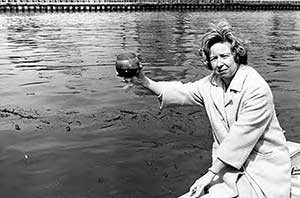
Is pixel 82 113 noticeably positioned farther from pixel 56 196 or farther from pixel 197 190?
pixel 197 190

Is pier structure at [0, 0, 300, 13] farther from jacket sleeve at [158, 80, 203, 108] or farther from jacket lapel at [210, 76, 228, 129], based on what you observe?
jacket lapel at [210, 76, 228, 129]

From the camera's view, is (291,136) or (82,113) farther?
(82,113)

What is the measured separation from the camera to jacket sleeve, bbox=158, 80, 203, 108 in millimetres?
4105

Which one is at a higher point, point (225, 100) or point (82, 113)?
point (225, 100)

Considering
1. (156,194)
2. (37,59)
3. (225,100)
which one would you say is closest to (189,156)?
(156,194)

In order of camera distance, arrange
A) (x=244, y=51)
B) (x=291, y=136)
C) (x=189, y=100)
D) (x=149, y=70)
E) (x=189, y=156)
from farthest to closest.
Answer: (x=149, y=70), (x=291, y=136), (x=189, y=156), (x=189, y=100), (x=244, y=51)

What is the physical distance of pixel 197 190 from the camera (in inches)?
146

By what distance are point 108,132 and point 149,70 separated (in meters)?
7.52

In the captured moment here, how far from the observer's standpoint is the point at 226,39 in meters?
3.57

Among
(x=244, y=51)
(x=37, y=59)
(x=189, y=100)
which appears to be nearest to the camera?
(x=244, y=51)

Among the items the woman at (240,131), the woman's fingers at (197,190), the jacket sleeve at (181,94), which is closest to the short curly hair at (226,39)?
the woman at (240,131)

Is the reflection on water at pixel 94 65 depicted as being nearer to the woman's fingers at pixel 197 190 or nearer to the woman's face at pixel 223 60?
the woman's face at pixel 223 60

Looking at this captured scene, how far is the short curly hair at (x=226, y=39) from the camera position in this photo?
11.6 feet

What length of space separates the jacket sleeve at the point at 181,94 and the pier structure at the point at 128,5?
70600 mm
